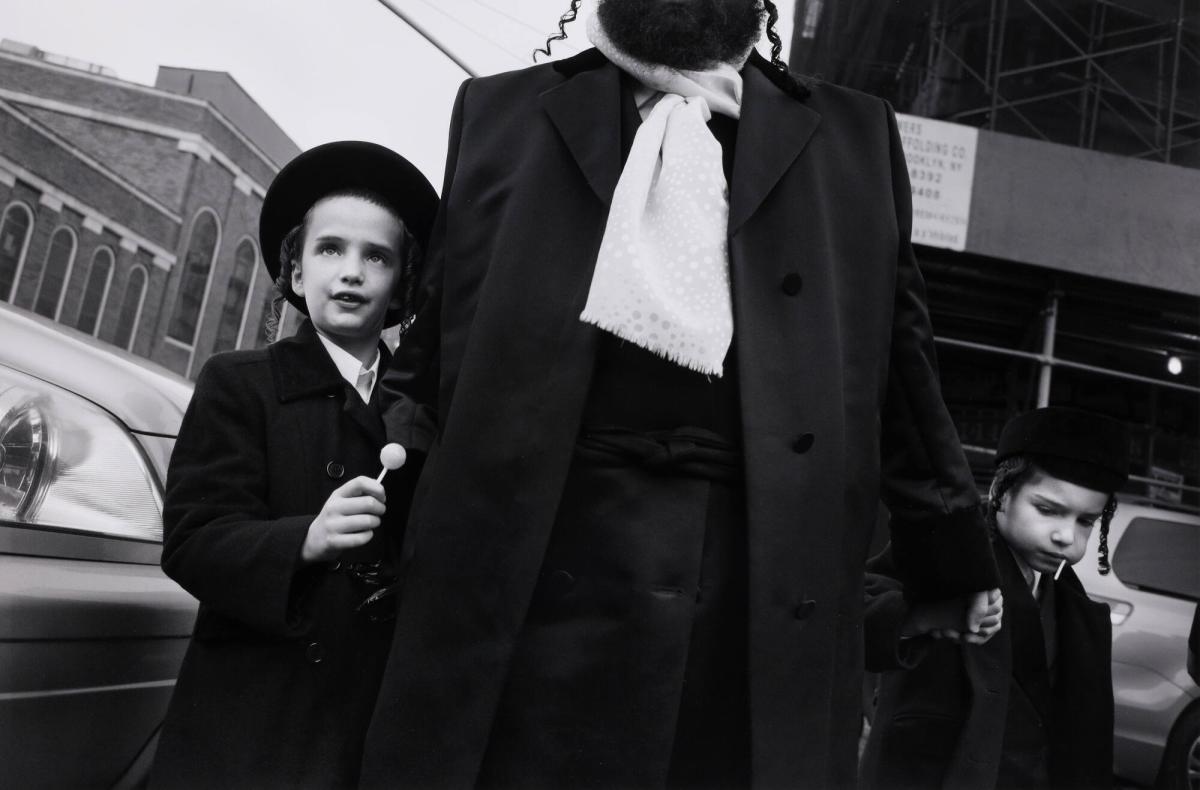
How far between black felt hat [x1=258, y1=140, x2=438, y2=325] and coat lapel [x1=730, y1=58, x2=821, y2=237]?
2.43 ft

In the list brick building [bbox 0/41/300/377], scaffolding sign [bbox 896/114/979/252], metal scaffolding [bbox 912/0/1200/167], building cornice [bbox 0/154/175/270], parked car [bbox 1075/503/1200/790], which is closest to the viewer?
parked car [bbox 1075/503/1200/790]

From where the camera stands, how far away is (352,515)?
1.58m

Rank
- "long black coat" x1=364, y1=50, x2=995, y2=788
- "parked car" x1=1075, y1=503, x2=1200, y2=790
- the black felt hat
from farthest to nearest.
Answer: "parked car" x1=1075, y1=503, x2=1200, y2=790
the black felt hat
"long black coat" x1=364, y1=50, x2=995, y2=788

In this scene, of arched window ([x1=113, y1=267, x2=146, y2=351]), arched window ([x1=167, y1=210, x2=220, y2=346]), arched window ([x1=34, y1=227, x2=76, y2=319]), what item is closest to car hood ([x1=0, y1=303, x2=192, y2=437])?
arched window ([x1=113, y1=267, x2=146, y2=351])

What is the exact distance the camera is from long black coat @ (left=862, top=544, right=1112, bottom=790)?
2.45 m

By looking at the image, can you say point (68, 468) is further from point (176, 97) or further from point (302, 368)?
point (176, 97)

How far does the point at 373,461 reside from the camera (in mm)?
1934

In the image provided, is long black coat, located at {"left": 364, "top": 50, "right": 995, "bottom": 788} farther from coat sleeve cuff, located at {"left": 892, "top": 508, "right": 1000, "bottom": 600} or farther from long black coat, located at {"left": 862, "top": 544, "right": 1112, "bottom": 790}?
long black coat, located at {"left": 862, "top": 544, "right": 1112, "bottom": 790}

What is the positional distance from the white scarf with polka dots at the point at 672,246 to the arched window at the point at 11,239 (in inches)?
384

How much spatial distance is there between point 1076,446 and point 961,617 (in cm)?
119

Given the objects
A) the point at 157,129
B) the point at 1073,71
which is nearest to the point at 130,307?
the point at 157,129

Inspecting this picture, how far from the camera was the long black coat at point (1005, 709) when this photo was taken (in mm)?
2449

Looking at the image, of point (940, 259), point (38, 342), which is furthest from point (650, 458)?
point (940, 259)

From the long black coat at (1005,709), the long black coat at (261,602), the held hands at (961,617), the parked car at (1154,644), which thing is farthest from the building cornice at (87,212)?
the held hands at (961,617)
